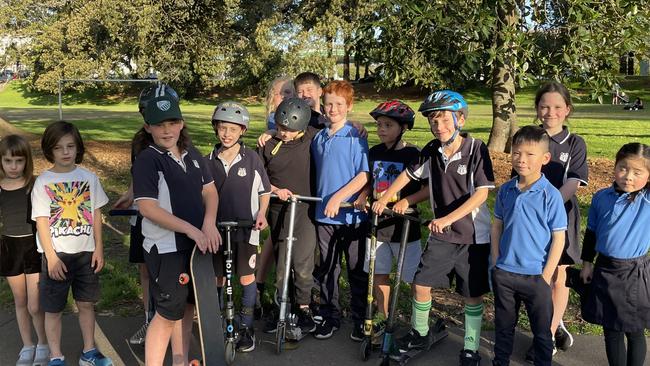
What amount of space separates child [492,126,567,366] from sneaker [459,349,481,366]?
293 millimetres

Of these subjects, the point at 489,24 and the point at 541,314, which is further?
the point at 489,24

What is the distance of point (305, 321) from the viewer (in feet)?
15.0

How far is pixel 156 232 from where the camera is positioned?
3.45 metres

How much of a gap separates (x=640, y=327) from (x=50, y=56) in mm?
42154

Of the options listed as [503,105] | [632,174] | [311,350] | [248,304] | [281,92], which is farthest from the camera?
[503,105]

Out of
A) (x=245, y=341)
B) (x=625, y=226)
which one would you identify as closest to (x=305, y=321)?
(x=245, y=341)

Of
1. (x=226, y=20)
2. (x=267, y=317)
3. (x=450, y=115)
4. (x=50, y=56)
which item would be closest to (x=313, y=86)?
(x=450, y=115)

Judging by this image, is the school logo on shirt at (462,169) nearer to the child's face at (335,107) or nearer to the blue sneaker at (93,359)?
the child's face at (335,107)

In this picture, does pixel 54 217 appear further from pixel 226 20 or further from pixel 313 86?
pixel 226 20

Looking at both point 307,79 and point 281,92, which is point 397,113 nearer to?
point 307,79

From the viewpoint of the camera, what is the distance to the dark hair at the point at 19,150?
3.89 m

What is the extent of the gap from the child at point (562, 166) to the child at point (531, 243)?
44 cm

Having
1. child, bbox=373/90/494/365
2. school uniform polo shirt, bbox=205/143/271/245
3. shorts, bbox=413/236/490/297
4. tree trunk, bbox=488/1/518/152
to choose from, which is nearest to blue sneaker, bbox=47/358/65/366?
school uniform polo shirt, bbox=205/143/271/245

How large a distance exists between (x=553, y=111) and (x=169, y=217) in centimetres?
267
